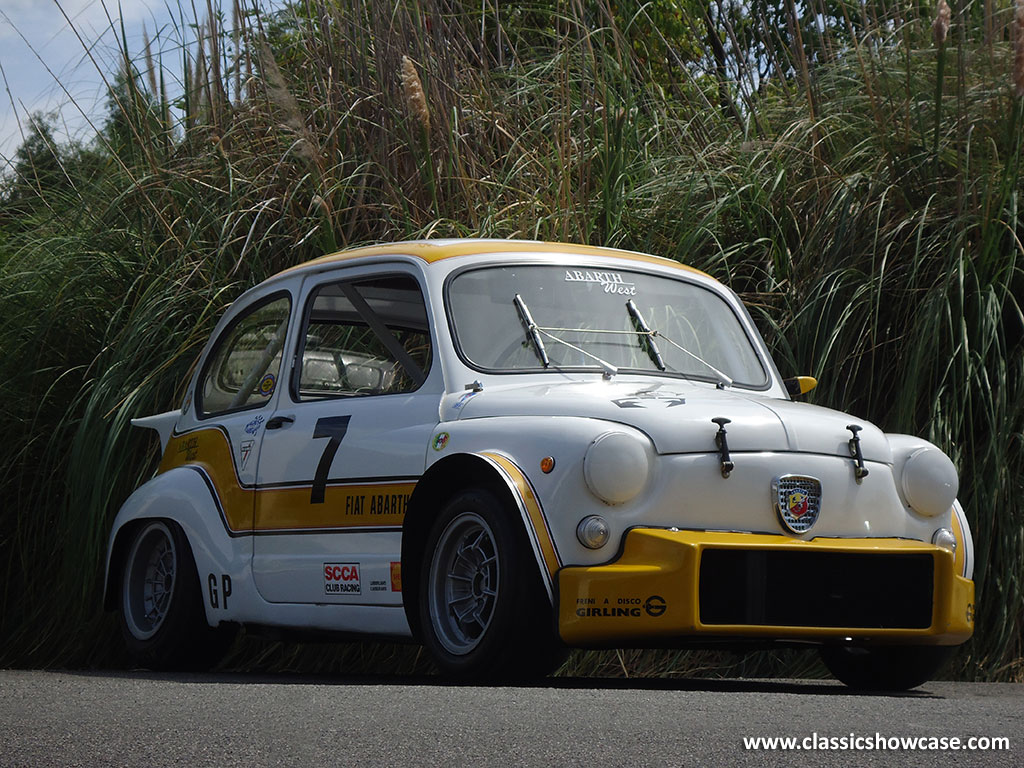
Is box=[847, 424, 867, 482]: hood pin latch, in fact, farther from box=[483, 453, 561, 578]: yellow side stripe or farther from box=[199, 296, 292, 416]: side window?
box=[199, 296, 292, 416]: side window

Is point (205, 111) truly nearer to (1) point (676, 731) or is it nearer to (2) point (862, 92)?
(2) point (862, 92)

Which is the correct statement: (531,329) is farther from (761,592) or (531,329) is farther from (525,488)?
(761,592)

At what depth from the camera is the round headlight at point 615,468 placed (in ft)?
15.9

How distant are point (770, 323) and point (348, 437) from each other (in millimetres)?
2678

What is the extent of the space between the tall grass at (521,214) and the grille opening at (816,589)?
166 centimetres

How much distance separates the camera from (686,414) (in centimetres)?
505

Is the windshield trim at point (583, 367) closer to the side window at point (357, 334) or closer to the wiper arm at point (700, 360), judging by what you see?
the wiper arm at point (700, 360)

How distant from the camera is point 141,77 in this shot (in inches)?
380

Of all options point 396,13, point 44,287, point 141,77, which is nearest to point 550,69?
point 396,13

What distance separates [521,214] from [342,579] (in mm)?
2978

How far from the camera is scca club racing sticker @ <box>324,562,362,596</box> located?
5703 millimetres

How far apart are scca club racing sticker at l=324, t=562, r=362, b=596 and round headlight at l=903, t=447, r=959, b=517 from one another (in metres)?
1.97

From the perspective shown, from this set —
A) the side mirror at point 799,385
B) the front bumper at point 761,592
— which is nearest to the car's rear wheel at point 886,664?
the front bumper at point 761,592

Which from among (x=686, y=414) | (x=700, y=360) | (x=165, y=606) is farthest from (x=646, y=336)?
(x=165, y=606)
